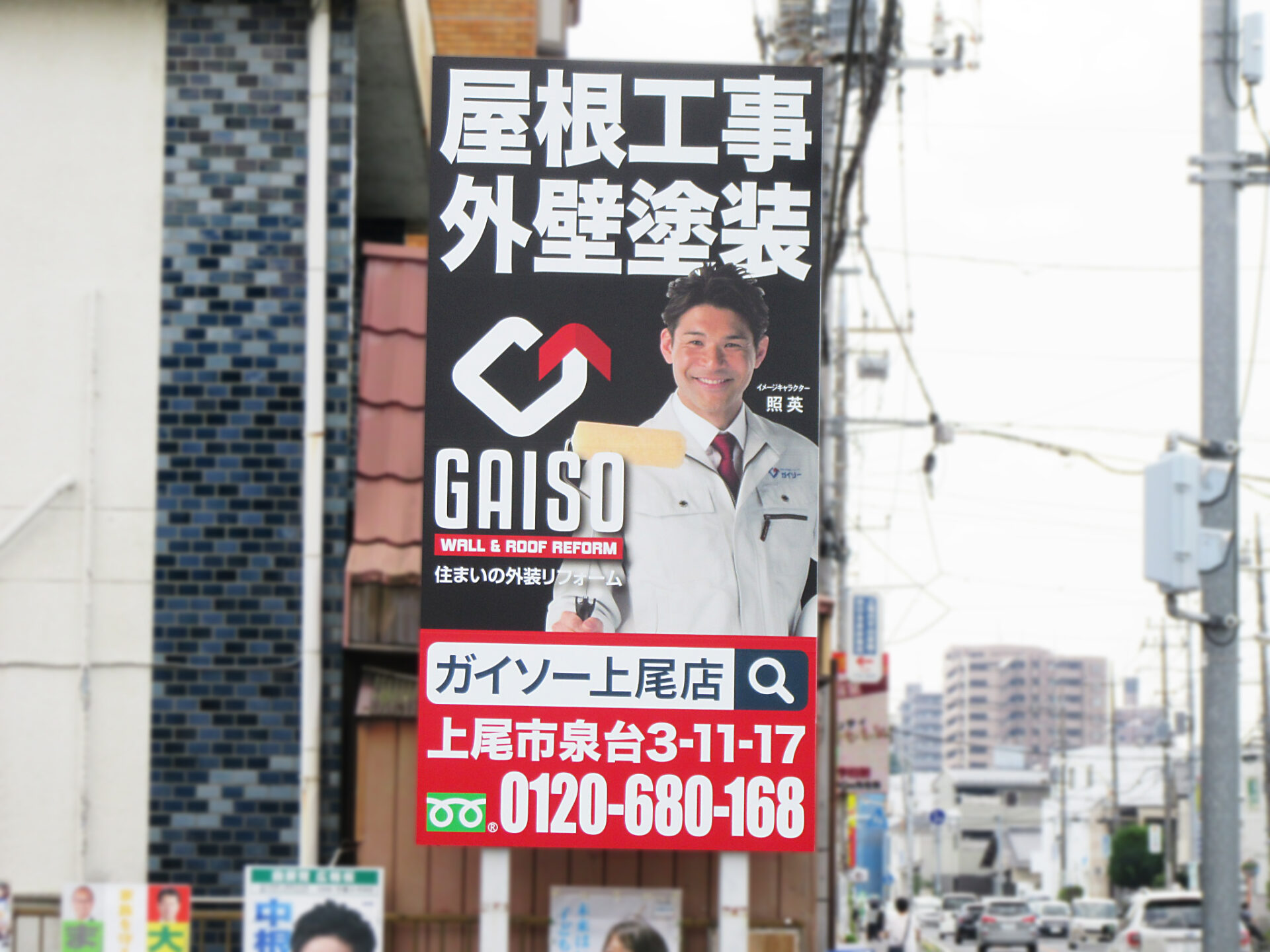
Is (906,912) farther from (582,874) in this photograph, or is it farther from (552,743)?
(552,743)

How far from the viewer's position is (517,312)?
8.44 m

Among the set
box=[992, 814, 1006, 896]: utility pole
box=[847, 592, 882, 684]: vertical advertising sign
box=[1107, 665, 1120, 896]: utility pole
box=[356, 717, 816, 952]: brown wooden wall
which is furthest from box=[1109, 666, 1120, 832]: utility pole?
box=[356, 717, 816, 952]: brown wooden wall

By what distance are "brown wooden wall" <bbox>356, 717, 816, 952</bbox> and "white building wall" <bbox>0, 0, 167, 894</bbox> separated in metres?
1.34

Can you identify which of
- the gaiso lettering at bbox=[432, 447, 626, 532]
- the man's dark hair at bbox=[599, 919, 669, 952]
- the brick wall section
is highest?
the brick wall section

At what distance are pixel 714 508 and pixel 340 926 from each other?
3.07 metres

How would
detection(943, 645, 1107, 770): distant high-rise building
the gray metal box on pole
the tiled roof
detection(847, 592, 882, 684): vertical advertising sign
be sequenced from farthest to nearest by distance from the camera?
detection(943, 645, 1107, 770): distant high-rise building
detection(847, 592, 882, 684): vertical advertising sign
the tiled roof
the gray metal box on pole

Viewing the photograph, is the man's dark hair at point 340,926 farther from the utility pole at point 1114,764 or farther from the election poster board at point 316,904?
the utility pole at point 1114,764

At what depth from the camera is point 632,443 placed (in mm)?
8383

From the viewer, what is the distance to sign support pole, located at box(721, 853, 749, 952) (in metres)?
8.45

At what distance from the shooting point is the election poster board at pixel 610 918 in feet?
28.7

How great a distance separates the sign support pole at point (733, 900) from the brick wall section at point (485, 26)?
Result: 1041 centimetres

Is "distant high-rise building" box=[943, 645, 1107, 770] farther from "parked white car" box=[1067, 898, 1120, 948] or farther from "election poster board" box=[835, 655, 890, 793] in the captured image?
"election poster board" box=[835, 655, 890, 793]

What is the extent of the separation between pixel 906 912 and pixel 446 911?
33.1 feet

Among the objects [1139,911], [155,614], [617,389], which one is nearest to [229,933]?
[155,614]
